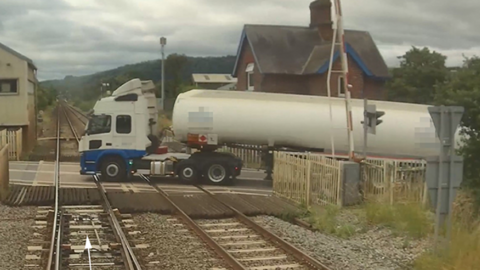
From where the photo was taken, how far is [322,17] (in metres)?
39.4

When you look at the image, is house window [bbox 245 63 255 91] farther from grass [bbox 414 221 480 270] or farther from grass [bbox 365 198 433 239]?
grass [bbox 414 221 480 270]

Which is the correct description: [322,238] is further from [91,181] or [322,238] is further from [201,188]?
[91,181]

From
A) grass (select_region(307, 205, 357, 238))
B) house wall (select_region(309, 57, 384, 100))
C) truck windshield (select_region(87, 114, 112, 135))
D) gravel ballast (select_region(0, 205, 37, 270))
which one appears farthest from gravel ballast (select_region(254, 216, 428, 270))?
house wall (select_region(309, 57, 384, 100))

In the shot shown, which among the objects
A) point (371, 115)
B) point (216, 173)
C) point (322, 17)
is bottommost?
point (216, 173)

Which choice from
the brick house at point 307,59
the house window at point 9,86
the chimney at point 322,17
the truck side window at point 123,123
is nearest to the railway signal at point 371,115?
the truck side window at point 123,123

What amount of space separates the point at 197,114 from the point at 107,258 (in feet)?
42.0

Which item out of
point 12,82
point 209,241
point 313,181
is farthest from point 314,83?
point 209,241

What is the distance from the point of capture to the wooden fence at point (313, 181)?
16703 mm

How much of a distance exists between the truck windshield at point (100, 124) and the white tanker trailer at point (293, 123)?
2.30 m

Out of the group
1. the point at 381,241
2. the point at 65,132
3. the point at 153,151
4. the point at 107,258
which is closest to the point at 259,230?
the point at 381,241

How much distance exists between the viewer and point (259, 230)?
1327cm

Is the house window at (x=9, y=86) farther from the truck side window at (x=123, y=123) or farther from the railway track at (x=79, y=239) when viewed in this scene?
the railway track at (x=79, y=239)

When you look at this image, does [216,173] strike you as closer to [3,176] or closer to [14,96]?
[3,176]

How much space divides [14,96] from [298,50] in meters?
15.6
